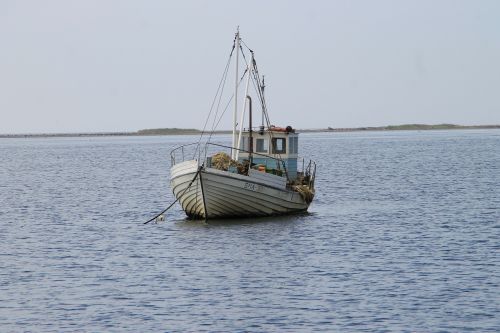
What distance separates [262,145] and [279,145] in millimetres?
759

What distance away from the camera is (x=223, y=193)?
3997 cm

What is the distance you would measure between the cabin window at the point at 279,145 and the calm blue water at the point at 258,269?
3.10 m

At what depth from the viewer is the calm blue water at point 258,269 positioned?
23781 millimetres

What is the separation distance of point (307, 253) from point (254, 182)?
6.84 m

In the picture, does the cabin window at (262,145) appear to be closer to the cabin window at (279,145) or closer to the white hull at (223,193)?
the cabin window at (279,145)

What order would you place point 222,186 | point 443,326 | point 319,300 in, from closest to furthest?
point 443,326
point 319,300
point 222,186

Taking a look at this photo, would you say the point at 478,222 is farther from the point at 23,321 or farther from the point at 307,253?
the point at 23,321

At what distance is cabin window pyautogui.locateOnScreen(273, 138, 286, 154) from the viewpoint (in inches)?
1761

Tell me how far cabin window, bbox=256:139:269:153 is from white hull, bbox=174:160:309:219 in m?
2.91

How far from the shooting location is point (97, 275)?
2966cm

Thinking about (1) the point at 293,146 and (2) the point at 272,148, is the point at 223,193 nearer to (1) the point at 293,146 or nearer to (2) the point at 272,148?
(2) the point at 272,148

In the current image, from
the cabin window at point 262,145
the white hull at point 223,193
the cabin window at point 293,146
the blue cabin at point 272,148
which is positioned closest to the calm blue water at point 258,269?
the white hull at point 223,193

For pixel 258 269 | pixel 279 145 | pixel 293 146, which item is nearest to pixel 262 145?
pixel 279 145

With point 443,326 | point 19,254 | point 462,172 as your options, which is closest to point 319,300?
point 443,326
